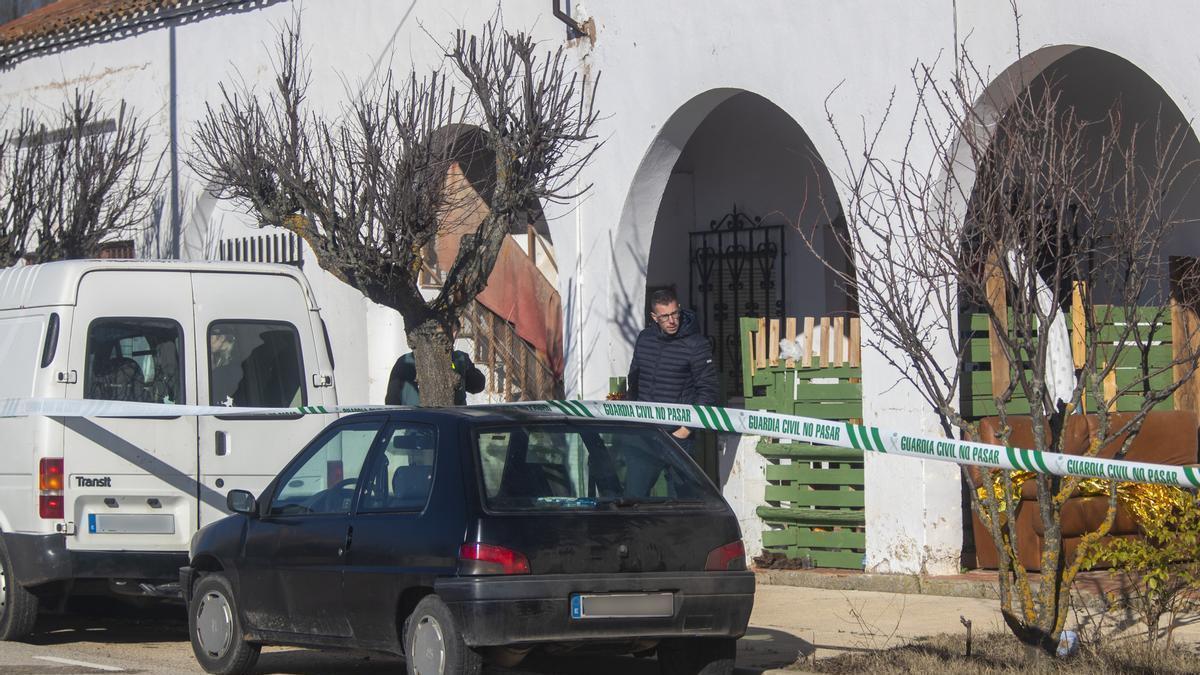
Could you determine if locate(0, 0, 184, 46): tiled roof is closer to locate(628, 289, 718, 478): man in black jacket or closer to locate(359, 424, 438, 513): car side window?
locate(628, 289, 718, 478): man in black jacket

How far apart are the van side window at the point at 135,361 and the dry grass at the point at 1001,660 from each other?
427 cm

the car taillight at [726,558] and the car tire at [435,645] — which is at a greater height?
the car taillight at [726,558]

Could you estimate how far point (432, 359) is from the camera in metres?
11.8

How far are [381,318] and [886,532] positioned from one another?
6.35m

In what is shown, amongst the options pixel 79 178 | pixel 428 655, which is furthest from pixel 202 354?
pixel 79 178

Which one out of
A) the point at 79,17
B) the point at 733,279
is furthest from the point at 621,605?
the point at 79,17

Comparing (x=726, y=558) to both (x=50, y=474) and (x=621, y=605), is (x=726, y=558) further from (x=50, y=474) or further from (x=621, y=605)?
(x=50, y=474)

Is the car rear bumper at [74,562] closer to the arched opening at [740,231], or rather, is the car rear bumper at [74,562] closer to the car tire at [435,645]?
the car tire at [435,645]

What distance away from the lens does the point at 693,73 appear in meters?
12.8

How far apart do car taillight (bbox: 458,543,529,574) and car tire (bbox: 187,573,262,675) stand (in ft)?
6.39

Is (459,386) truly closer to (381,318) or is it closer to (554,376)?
(554,376)

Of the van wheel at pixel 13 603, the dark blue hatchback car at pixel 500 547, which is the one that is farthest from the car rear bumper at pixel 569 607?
the van wheel at pixel 13 603

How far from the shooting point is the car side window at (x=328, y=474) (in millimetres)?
8016

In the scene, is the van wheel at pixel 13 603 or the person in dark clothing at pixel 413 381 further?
the person in dark clothing at pixel 413 381
